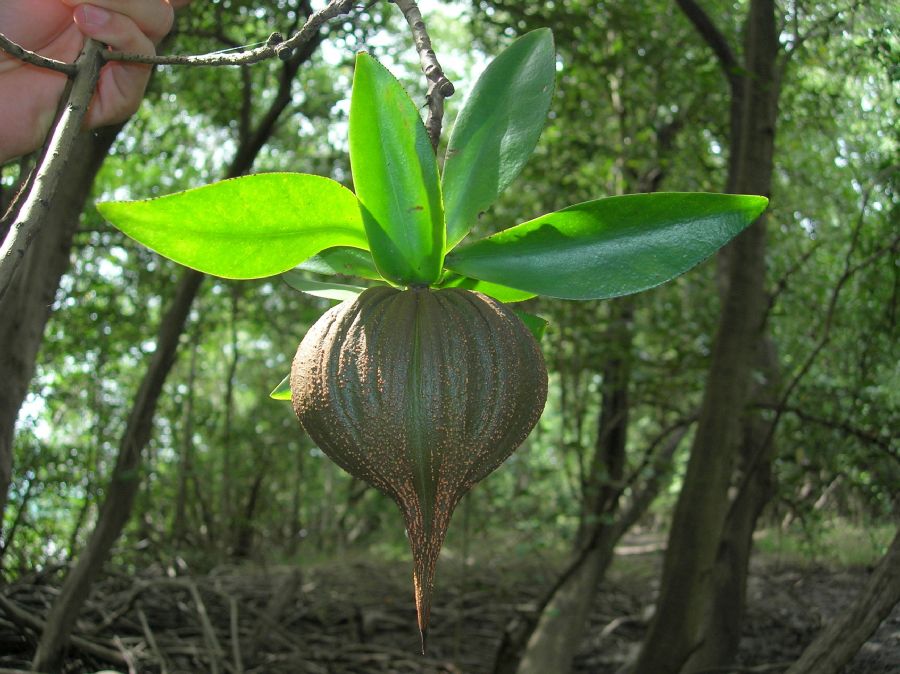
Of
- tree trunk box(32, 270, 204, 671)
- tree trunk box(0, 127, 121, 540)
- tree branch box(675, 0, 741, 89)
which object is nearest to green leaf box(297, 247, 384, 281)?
tree trunk box(0, 127, 121, 540)

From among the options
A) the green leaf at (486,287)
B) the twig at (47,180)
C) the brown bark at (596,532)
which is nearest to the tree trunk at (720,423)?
the brown bark at (596,532)

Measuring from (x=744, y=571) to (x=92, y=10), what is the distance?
1.79m

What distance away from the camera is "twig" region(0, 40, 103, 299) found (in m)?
0.46

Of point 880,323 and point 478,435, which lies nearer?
point 478,435

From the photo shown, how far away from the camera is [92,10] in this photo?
28.4 inches

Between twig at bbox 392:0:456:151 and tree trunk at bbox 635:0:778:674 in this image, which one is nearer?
twig at bbox 392:0:456:151

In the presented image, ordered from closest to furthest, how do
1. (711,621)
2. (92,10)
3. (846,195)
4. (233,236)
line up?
(233,236) → (92,10) → (846,195) → (711,621)

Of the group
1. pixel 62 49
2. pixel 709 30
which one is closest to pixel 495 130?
pixel 62 49

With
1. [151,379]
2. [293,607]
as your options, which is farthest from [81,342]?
[151,379]

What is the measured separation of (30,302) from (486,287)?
1128mm

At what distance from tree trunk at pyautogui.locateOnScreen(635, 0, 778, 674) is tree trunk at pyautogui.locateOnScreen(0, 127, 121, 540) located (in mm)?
1207

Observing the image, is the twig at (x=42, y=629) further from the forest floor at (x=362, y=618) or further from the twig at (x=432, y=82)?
the twig at (x=432, y=82)

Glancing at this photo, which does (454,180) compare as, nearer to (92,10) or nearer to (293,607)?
(92,10)

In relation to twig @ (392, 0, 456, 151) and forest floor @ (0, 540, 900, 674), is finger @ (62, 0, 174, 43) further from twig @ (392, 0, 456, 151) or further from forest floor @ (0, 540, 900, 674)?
forest floor @ (0, 540, 900, 674)
